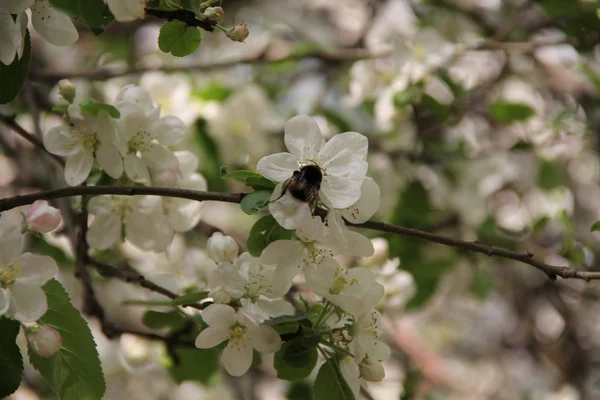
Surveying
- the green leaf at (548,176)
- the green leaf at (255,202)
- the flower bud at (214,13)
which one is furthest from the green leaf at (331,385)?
the green leaf at (548,176)

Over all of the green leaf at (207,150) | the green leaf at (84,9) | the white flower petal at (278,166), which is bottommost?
the green leaf at (207,150)

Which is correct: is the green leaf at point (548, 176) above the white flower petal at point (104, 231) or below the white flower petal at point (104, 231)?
below

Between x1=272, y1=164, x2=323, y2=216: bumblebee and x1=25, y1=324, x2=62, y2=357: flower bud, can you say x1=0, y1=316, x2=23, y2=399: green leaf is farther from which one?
x1=272, y1=164, x2=323, y2=216: bumblebee

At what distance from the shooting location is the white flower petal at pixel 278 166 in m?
0.77

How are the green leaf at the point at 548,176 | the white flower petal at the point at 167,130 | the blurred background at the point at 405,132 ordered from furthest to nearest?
the green leaf at the point at 548,176 → the blurred background at the point at 405,132 → the white flower petal at the point at 167,130

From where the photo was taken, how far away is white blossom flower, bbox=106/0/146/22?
746mm

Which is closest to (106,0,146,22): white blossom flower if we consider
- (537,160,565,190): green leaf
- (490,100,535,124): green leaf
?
(490,100,535,124): green leaf

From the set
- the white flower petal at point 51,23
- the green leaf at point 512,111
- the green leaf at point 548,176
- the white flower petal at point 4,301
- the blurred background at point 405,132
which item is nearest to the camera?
the white flower petal at point 4,301

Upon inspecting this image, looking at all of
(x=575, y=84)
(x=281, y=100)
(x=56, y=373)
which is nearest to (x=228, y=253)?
(x=56, y=373)

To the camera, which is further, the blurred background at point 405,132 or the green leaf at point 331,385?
the blurred background at point 405,132

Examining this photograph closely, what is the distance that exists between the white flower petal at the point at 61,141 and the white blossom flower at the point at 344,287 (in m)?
0.36

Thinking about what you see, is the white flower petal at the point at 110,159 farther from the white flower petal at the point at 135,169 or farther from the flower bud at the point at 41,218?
the flower bud at the point at 41,218

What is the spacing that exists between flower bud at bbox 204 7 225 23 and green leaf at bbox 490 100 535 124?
1147 mm

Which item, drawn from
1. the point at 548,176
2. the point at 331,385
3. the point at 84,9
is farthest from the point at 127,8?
the point at 548,176
